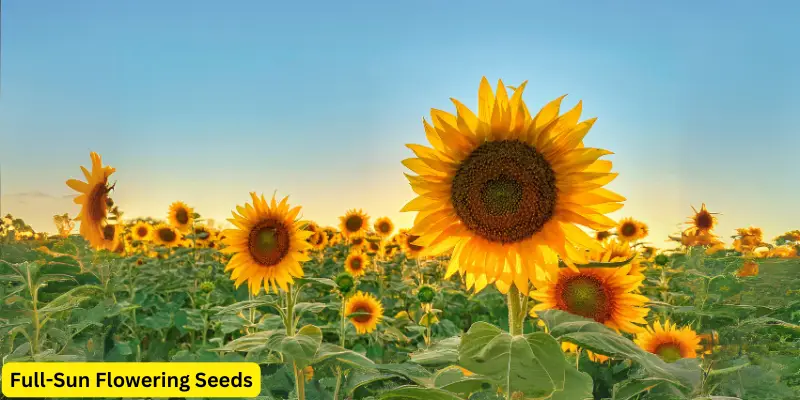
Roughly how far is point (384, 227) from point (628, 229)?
3.61 meters

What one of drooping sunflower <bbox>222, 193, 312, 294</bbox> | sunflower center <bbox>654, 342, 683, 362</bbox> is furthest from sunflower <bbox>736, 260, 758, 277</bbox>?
drooping sunflower <bbox>222, 193, 312, 294</bbox>

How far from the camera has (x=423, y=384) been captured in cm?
155

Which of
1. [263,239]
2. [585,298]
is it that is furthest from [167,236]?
[585,298]

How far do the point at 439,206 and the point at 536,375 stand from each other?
631mm

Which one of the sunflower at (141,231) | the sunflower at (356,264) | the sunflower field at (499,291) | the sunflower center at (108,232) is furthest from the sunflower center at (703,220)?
the sunflower at (141,231)

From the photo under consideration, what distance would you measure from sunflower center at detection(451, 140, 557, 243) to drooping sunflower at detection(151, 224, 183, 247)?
745 cm

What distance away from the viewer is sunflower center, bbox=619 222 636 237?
8236 mm

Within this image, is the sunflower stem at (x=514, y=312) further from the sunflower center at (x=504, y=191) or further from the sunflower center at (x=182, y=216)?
the sunflower center at (x=182, y=216)

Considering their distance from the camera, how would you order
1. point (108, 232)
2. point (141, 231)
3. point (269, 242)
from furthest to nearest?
point (141, 231), point (108, 232), point (269, 242)

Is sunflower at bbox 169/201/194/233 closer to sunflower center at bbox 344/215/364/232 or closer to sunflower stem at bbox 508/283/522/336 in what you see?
sunflower center at bbox 344/215/364/232

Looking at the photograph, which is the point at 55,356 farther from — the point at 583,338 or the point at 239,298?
the point at 239,298

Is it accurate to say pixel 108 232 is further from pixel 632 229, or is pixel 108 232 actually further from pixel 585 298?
pixel 632 229

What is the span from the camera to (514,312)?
5.05 ft

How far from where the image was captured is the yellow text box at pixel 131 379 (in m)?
2.31
